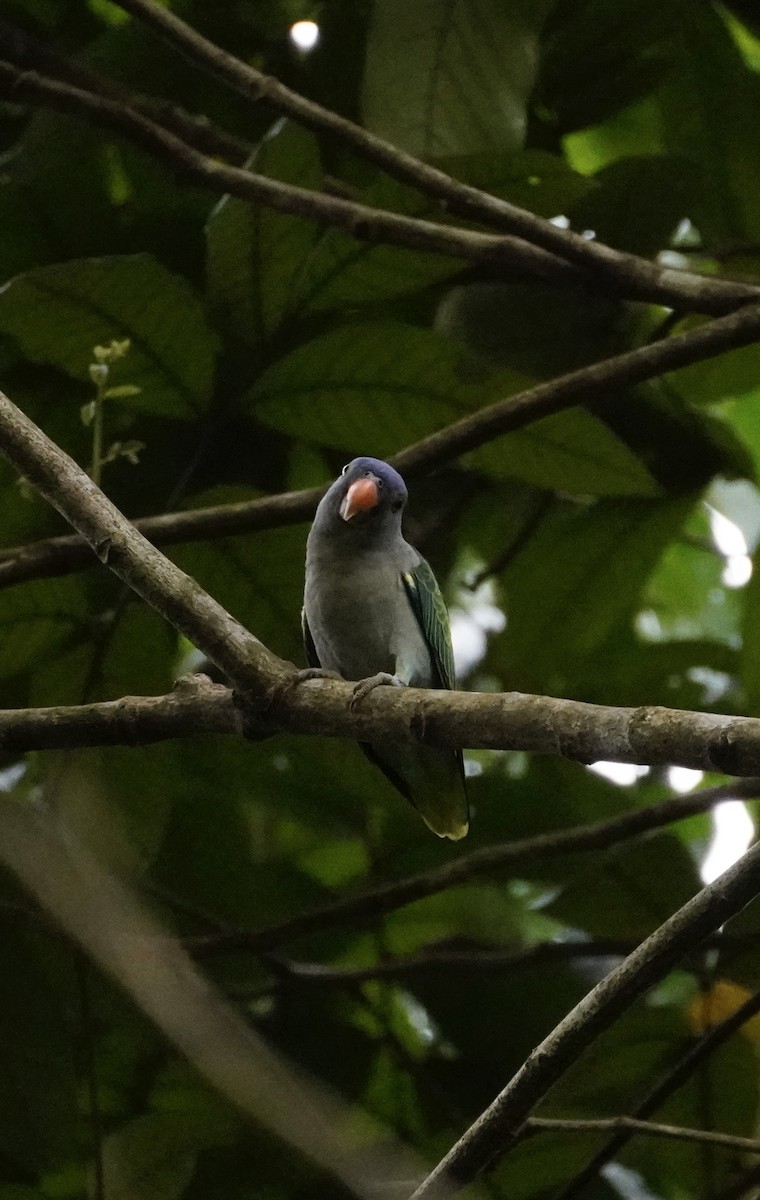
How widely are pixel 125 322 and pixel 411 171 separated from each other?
1.78 feet

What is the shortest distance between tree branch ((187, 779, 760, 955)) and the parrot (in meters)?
0.13

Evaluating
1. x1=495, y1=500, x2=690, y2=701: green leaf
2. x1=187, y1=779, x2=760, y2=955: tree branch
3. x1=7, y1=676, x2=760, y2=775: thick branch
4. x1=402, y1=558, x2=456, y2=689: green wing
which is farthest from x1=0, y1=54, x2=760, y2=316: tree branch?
x1=187, y1=779, x2=760, y2=955: tree branch

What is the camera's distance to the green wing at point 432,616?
8.26ft

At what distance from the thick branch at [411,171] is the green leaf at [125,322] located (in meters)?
0.34

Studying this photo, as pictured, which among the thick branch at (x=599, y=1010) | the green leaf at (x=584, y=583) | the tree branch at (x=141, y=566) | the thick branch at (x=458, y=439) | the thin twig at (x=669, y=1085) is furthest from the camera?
the green leaf at (x=584, y=583)

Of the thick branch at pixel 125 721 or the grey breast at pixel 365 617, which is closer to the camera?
the thick branch at pixel 125 721

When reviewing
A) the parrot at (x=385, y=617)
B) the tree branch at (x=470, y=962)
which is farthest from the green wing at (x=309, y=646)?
the tree branch at (x=470, y=962)

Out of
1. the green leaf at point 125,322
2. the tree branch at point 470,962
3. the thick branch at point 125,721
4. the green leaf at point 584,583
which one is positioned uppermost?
the green leaf at point 125,322

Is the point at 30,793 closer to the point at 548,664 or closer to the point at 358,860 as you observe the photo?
the point at 358,860

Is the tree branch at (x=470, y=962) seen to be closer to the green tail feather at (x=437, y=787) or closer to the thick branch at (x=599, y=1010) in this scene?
the green tail feather at (x=437, y=787)

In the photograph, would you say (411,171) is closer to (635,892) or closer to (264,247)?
(264,247)

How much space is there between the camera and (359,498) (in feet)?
7.30

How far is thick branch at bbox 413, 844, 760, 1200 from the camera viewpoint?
1491 millimetres

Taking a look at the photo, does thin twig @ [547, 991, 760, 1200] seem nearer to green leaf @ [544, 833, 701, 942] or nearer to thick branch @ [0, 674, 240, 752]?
green leaf @ [544, 833, 701, 942]
